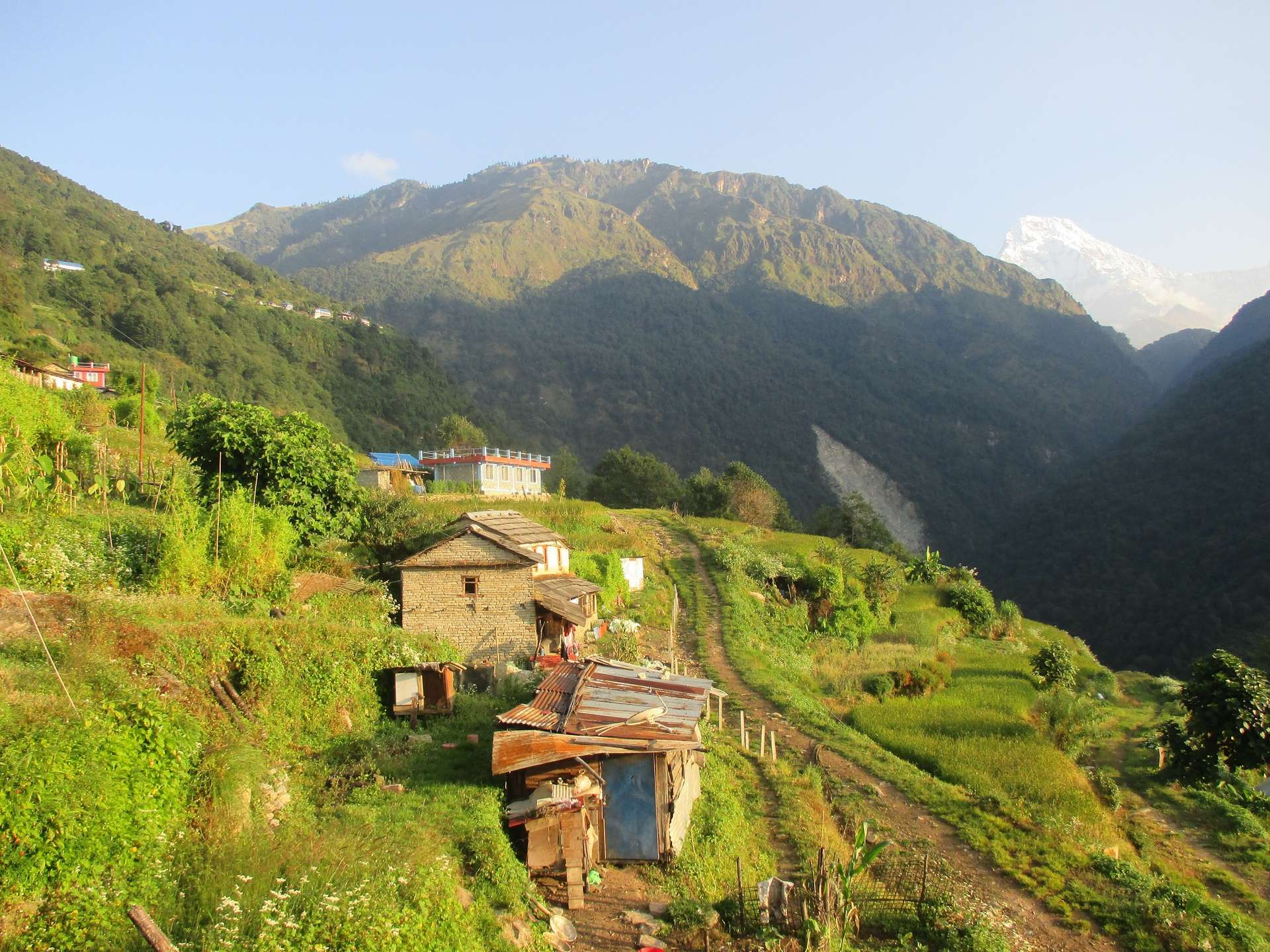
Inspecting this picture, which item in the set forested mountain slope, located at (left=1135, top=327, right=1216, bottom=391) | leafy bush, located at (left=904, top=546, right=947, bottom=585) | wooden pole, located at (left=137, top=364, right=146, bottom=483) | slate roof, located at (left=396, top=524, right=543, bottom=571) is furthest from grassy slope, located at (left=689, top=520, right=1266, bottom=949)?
forested mountain slope, located at (left=1135, top=327, right=1216, bottom=391)

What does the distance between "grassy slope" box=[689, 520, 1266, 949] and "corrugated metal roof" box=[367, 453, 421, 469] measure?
2753 centimetres

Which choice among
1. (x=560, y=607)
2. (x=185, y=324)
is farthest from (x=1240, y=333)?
(x=185, y=324)

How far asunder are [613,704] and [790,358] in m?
135

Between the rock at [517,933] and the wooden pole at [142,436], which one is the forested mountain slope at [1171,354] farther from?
the rock at [517,933]

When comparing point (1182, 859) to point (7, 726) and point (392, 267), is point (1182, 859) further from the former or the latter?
point (392, 267)

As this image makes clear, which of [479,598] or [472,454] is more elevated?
[472,454]

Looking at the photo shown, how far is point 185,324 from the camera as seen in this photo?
7450cm

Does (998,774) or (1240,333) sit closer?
(998,774)

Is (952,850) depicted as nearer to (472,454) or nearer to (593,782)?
(593,782)

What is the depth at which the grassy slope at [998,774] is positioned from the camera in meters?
11.6

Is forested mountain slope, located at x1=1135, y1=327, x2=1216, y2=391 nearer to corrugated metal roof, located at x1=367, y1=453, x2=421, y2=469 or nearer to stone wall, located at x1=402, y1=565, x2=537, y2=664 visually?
corrugated metal roof, located at x1=367, y1=453, x2=421, y2=469

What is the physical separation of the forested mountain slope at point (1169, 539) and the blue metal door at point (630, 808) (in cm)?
4450

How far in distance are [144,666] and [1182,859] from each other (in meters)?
18.2

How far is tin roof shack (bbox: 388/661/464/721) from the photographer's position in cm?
1332
